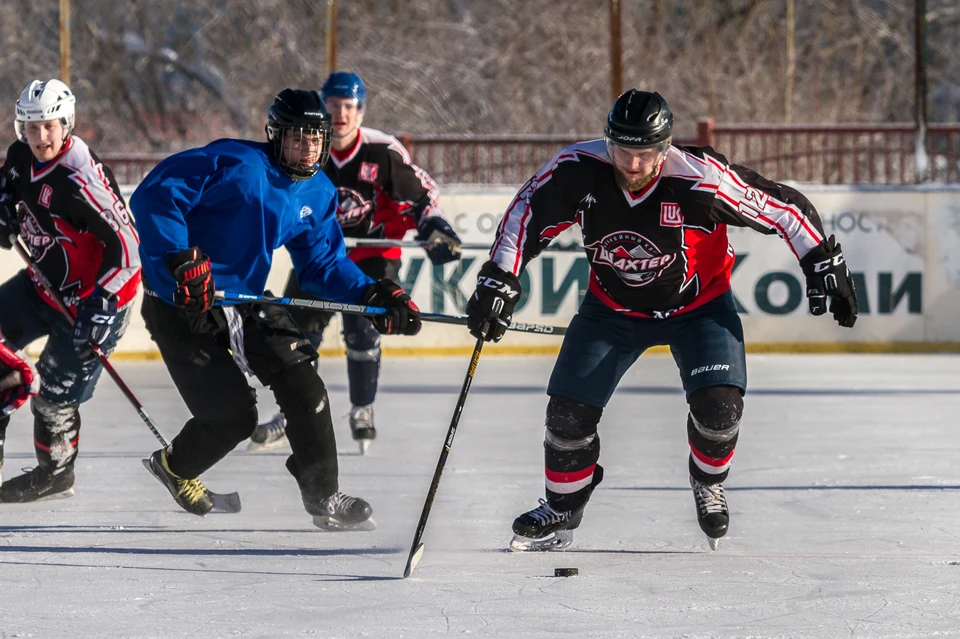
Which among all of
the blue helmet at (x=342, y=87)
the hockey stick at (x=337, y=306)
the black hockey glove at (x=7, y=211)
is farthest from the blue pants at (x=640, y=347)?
the blue helmet at (x=342, y=87)

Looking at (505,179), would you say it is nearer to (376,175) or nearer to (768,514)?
(376,175)

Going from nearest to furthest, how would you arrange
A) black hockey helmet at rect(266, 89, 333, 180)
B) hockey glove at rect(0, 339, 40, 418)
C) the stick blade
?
hockey glove at rect(0, 339, 40, 418)
the stick blade
black hockey helmet at rect(266, 89, 333, 180)

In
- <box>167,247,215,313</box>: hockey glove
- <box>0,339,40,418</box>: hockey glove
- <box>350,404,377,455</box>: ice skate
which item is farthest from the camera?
<box>350,404,377,455</box>: ice skate

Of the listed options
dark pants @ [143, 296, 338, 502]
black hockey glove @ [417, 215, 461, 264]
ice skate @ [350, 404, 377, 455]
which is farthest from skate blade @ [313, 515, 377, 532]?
black hockey glove @ [417, 215, 461, 264]

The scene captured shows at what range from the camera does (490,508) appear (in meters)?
4.62

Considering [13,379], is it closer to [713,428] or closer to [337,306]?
[337,306]

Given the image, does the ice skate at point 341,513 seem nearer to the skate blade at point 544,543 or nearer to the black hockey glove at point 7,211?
the skate blade at point 544,543

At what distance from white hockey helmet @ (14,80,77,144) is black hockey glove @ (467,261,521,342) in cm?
158

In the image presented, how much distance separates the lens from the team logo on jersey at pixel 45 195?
4.48 metres

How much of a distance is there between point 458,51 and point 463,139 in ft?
23.7

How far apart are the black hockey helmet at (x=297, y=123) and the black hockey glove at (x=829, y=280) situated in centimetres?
135

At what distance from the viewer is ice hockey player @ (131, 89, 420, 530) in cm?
384

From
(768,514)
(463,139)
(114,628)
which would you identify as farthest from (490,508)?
(463,139)

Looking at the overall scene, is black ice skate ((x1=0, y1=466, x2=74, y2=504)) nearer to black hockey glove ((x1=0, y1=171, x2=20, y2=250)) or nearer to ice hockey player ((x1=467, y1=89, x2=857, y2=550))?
black hockey glove ((x1=0, y1=171, x2=20, y2=250))
